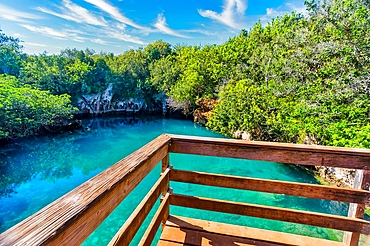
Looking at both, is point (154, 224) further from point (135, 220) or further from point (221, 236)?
point (221, 236)

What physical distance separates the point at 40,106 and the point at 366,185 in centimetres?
1426

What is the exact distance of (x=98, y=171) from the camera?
29.9ft

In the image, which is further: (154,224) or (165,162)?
(165,162)

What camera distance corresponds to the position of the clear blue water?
5.92 m

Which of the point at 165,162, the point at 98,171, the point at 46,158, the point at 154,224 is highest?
the point at 165,162

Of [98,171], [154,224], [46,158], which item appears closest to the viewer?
[154,224]

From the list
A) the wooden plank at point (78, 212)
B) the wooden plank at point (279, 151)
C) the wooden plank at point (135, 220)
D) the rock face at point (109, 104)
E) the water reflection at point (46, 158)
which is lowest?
the water reflection at point (46, 158)

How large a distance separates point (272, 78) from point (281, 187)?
10250 mm

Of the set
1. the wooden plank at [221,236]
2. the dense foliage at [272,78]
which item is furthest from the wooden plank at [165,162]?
the dense foliage at [272,78]

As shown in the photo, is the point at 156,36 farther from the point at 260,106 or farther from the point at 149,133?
the point at 260,106

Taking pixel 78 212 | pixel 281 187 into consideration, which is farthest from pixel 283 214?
pixel 78 212

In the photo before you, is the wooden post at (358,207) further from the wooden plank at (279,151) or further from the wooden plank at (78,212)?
the wooden plank at (78,212)

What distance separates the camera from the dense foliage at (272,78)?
19.7 ft

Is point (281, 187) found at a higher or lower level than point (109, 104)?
higher
